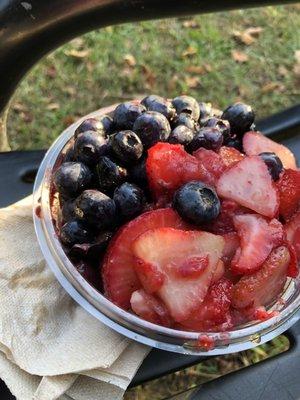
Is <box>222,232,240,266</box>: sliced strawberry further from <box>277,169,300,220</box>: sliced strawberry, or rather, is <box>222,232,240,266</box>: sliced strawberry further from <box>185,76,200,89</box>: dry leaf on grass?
<box>185,76,200,89</box>: dry leaf on grass

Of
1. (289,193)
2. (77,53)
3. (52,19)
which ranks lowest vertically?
(77,53)

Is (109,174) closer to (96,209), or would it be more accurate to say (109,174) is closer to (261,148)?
(96,209)

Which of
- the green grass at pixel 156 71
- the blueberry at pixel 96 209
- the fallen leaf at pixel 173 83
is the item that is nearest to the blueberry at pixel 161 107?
the blueberry at pixel 96 209

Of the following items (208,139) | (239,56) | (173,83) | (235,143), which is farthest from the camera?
(239,56)

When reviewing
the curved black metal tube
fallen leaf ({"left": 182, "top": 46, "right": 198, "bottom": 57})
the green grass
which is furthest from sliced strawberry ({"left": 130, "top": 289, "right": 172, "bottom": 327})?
fallen leaf ({"left": 182, "top": 46, "right": 198, "bottom": 57})

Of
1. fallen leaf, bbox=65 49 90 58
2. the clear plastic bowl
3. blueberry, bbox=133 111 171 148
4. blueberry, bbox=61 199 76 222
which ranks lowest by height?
fallen leaf, bbox=65 49 90 58

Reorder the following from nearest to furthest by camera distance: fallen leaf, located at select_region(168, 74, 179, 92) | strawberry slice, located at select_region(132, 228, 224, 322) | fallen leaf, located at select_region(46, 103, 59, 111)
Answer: strawberry slice, located at select_region(132, 228, 224, 322) < fallen leaf, located at select_region(46, 103, 59, 111) < fallen leaf, located at select_region(168, 74, 179, 92)

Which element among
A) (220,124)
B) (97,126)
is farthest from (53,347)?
(220,124)
